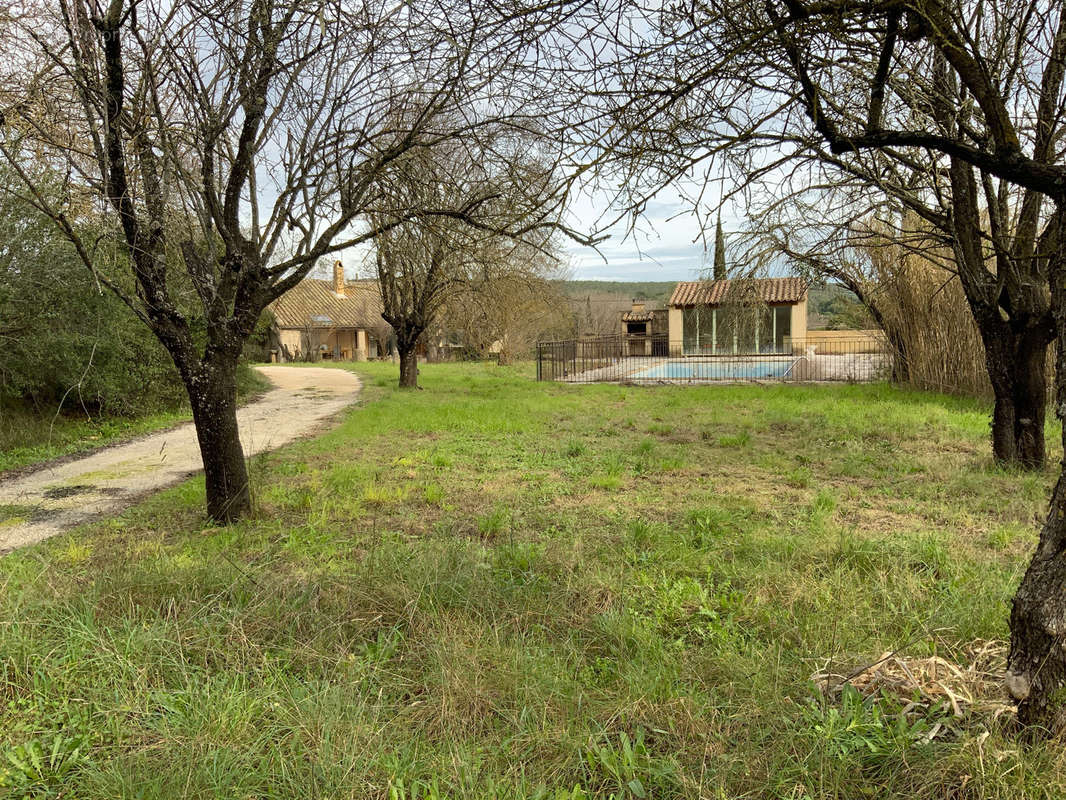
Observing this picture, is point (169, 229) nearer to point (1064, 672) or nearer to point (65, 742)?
point (65, 742)

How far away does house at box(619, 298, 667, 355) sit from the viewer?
111 ft

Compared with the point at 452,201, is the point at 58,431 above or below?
below

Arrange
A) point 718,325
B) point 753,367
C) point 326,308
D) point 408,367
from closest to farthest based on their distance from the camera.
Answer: point 408,367
point 753,367
point 718,325
point 326,308

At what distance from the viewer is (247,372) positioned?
17531mm

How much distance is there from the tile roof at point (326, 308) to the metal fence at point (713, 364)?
792 inches

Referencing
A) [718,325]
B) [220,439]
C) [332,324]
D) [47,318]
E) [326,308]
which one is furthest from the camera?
[326,308]

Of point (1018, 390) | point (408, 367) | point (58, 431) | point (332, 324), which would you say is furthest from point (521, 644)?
point (332, 324)

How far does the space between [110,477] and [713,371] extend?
1994 cm

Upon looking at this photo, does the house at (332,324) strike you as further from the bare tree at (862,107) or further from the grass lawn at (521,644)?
the bare tree at (862,107)

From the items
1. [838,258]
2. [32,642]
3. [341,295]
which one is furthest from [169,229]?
[341,295]

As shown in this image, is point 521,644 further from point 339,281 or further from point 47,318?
point 339,281

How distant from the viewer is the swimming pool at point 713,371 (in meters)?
20.7

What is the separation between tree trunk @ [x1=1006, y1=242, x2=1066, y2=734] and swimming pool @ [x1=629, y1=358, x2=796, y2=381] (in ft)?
59.0

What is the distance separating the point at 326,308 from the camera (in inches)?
1703
